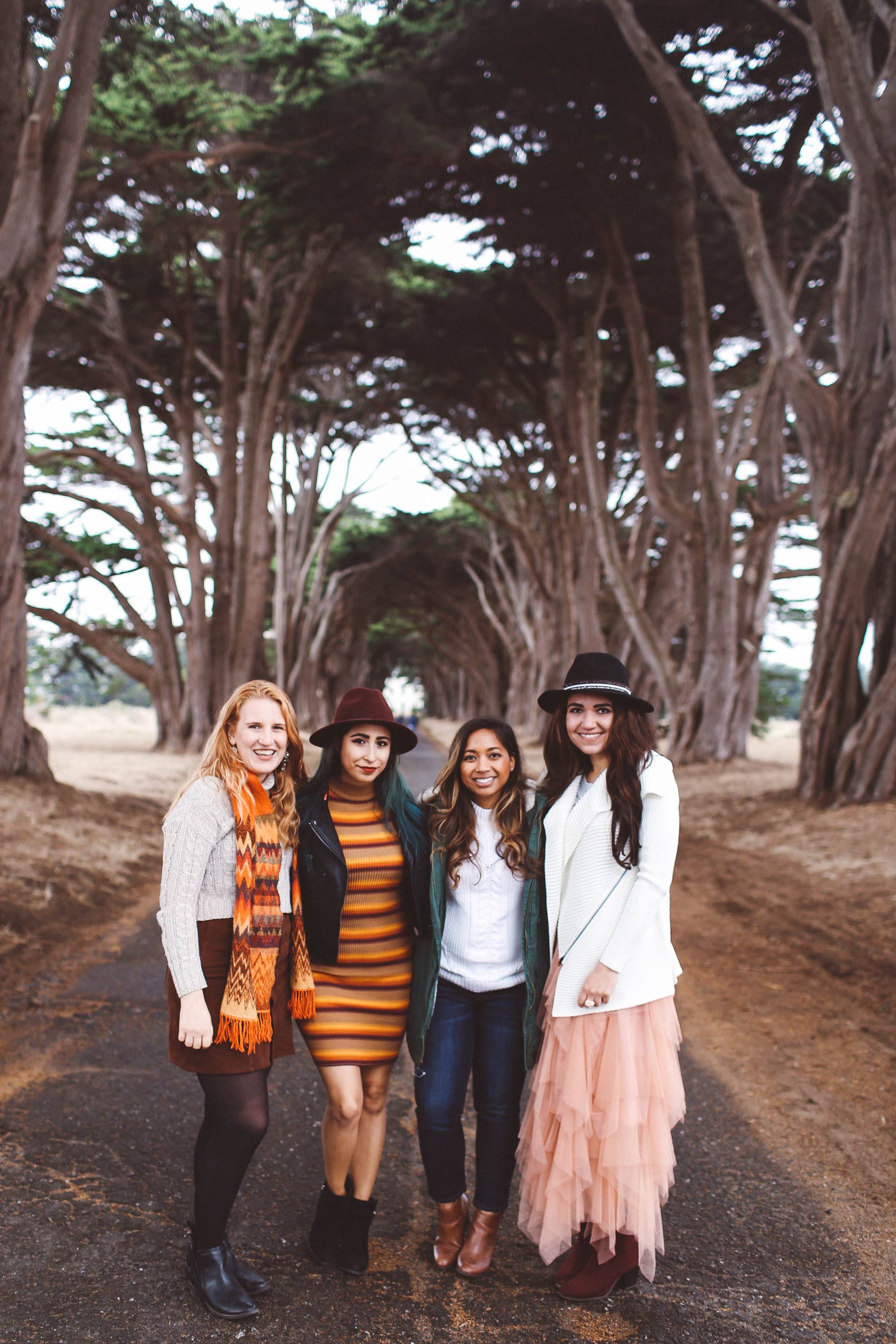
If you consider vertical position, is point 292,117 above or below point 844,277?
above

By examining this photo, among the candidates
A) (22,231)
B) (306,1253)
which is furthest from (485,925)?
(22,231)

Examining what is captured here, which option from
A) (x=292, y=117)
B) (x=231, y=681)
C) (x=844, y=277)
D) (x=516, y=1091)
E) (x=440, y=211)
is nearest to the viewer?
(x=516, y=1091)

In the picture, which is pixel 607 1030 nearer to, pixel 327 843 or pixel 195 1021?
pixel 327 843

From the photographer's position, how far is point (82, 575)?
18.9 meters

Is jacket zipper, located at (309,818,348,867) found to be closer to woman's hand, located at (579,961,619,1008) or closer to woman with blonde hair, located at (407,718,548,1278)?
woman with blonde hair, located at (407,718,548,1278)

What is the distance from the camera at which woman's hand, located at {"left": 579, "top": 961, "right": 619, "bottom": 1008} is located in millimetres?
2729

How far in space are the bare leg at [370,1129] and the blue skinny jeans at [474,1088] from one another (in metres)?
0.11

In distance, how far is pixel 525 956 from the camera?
2.96 m

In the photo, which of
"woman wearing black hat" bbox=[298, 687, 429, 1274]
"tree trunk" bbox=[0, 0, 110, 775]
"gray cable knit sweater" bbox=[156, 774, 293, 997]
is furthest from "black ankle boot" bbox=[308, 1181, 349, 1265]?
"tree trunk" bbox=[0, 0, 110, 775]

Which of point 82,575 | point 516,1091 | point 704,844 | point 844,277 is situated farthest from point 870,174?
point 82,575

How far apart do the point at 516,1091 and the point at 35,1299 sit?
1.33m

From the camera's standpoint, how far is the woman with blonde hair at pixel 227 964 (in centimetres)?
263

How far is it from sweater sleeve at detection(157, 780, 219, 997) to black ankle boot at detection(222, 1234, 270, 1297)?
719mm

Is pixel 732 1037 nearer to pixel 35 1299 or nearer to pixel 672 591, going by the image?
pixel 35 1299
